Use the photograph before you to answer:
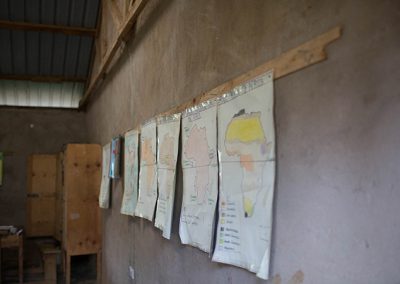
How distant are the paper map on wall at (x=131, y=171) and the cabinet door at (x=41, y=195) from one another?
461 cm

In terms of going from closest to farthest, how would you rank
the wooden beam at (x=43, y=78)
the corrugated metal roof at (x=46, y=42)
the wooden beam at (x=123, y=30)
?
the wooden beam at (x=123, y=30)
the corrugated metal roof at (x=46, y=42)
the wooden beam at (x=43, y=78)

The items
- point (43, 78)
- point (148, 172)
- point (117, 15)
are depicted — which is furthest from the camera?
point (43, 78)

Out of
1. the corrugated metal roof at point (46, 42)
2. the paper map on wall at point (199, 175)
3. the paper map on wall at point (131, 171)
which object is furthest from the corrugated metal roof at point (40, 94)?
the paper map on wall at point (199, 175)

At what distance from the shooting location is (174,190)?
2770 millimetres

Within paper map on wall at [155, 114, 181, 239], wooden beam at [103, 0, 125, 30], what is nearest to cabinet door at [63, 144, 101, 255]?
wooden beam at [103, 0, 125, 30]

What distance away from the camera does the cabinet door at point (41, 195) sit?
819cm

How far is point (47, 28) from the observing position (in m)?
6.73

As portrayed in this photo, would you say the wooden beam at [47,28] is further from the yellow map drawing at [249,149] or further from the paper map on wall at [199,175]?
the yellow map drawing at [249,149]

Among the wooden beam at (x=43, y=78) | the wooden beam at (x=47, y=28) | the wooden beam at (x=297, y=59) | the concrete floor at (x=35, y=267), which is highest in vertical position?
the wooden beam at (x=47, y=28)

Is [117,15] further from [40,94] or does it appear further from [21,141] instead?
[21,141]

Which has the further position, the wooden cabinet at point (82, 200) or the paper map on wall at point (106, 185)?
the wooden cabinet at point (82, 200)

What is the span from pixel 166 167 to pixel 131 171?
1174mm

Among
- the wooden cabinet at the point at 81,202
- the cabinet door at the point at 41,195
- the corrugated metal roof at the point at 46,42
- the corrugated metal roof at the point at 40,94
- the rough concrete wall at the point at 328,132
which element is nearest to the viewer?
the rough concrete wall at the point at 328,132

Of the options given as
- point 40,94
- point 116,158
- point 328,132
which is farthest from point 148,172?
point 40,94
